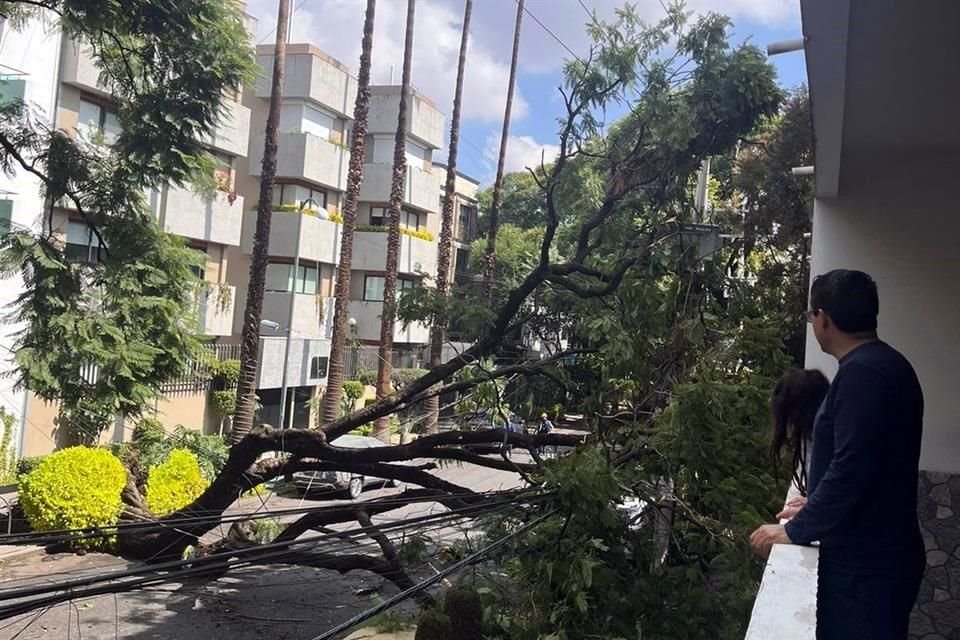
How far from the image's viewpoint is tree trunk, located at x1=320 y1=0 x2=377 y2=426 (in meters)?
18.4

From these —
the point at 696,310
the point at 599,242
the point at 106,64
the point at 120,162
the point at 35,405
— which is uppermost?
the point at 106,64

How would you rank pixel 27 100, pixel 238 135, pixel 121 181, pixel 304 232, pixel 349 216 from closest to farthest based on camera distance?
pixel 121 181 < pixel 27 100 < pixel 349 216 < pixel 238 135 < pixel 304 232

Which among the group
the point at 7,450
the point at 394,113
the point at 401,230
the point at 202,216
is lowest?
the point at 7,450

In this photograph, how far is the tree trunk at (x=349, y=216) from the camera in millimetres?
18359

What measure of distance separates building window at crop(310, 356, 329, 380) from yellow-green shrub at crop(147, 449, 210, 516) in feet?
28.1

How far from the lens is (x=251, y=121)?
2503cm

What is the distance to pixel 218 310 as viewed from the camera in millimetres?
21938

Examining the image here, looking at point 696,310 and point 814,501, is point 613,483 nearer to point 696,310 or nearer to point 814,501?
point 696,310

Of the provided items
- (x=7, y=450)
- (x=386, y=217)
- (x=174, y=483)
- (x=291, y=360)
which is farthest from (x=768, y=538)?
(x=386, y=217)

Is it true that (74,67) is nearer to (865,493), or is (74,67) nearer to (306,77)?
(306,77)

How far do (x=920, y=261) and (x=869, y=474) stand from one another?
3.71 metres

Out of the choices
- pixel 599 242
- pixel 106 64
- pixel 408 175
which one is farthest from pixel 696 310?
pixel 408 175

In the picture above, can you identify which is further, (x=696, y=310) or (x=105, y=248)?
(x=105, y=248)

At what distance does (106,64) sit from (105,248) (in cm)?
242
